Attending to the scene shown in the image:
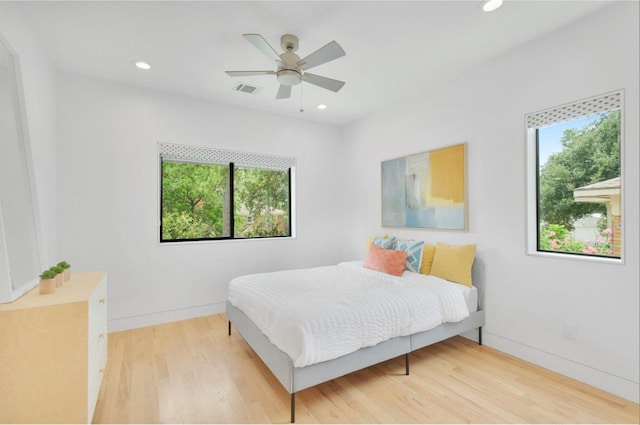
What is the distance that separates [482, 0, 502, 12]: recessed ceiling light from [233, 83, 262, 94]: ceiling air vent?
90.5 inches

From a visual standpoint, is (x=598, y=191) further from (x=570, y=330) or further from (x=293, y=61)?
(x=293, y=61)

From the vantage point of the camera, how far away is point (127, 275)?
3273 millimetres

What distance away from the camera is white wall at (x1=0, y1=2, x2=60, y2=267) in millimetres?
2014

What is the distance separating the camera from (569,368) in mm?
2287

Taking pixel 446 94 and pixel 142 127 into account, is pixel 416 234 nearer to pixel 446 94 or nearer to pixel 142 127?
pixel 446 94

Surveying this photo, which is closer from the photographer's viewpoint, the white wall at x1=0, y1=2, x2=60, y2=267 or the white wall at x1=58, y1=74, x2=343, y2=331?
the white wall at x1=0, y1=2, x2=60, y2=267

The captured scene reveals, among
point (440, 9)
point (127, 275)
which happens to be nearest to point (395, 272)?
point (440, 9)

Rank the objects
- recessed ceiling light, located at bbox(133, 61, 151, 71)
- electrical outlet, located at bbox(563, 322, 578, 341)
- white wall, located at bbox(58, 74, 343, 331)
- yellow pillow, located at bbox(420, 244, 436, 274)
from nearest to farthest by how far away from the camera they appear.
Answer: electrical outlet, located at bbox(563, 322, 578, 341) < recessed ceiling light, located at bbox(133, 61, 151, 71) < white wall, located at bbox(58, 74, 343, 331) < yellow pillow, located at bbox(420, 244, 436, 274)

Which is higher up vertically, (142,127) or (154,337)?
(142,127)

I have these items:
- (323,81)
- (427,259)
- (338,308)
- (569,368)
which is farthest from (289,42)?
(569,368)

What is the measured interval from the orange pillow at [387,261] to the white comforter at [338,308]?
11 centimetres

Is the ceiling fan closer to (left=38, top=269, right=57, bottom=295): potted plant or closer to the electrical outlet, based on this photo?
(left=38, top=269, right=57, bottom=295): potted plant

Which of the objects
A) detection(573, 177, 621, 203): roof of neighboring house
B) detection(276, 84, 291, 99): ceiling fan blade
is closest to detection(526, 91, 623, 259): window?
detection(573, 177, 621, 203): roof of neighboring house

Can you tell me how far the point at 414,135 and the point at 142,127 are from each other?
10.6ft
